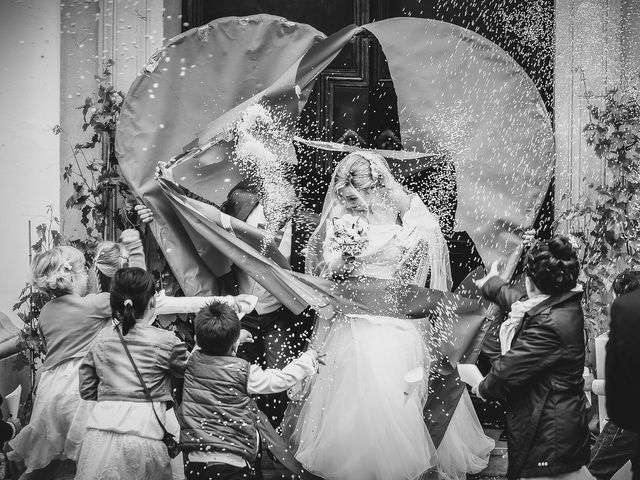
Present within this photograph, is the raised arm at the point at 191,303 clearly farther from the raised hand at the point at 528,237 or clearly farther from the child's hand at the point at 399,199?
the raised hand at the point at 528,237

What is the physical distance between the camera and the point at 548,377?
4.38 metres

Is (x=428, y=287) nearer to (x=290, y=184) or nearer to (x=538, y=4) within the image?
(x=290, y=184)

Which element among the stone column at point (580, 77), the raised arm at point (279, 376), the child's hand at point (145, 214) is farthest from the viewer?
the stone column at point (580, 77)

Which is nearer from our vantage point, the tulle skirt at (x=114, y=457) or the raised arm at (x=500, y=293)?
the tulle skirt at (x=114, y=457)

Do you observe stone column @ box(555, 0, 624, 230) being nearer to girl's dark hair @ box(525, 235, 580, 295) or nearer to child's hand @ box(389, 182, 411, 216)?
child's hand @ box(389, 182, 411, 216)

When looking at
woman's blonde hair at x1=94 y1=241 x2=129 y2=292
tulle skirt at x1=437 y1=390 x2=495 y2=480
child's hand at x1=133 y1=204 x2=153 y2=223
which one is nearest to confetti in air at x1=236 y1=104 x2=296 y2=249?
child's hand at x1=133 y1=204 x2=153 y2=223

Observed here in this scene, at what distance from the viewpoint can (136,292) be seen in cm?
468

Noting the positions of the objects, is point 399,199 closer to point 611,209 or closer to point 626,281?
point 611,209

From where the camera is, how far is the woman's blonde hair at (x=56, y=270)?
5.21m

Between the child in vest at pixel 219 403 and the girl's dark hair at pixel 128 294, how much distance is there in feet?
1.05

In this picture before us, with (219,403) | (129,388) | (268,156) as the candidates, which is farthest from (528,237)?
(129,388)

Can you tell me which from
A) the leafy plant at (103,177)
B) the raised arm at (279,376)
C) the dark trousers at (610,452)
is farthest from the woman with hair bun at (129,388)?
the dark trousers at (610,452)

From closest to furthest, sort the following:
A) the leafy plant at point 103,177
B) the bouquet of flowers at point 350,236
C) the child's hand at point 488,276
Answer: the child's hand at point 488,276
the bouquet of flowers at point 350,236
the leafy plant at point 103,177

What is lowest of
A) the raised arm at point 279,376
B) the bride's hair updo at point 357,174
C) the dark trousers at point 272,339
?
the dark trousers at point 272,339
